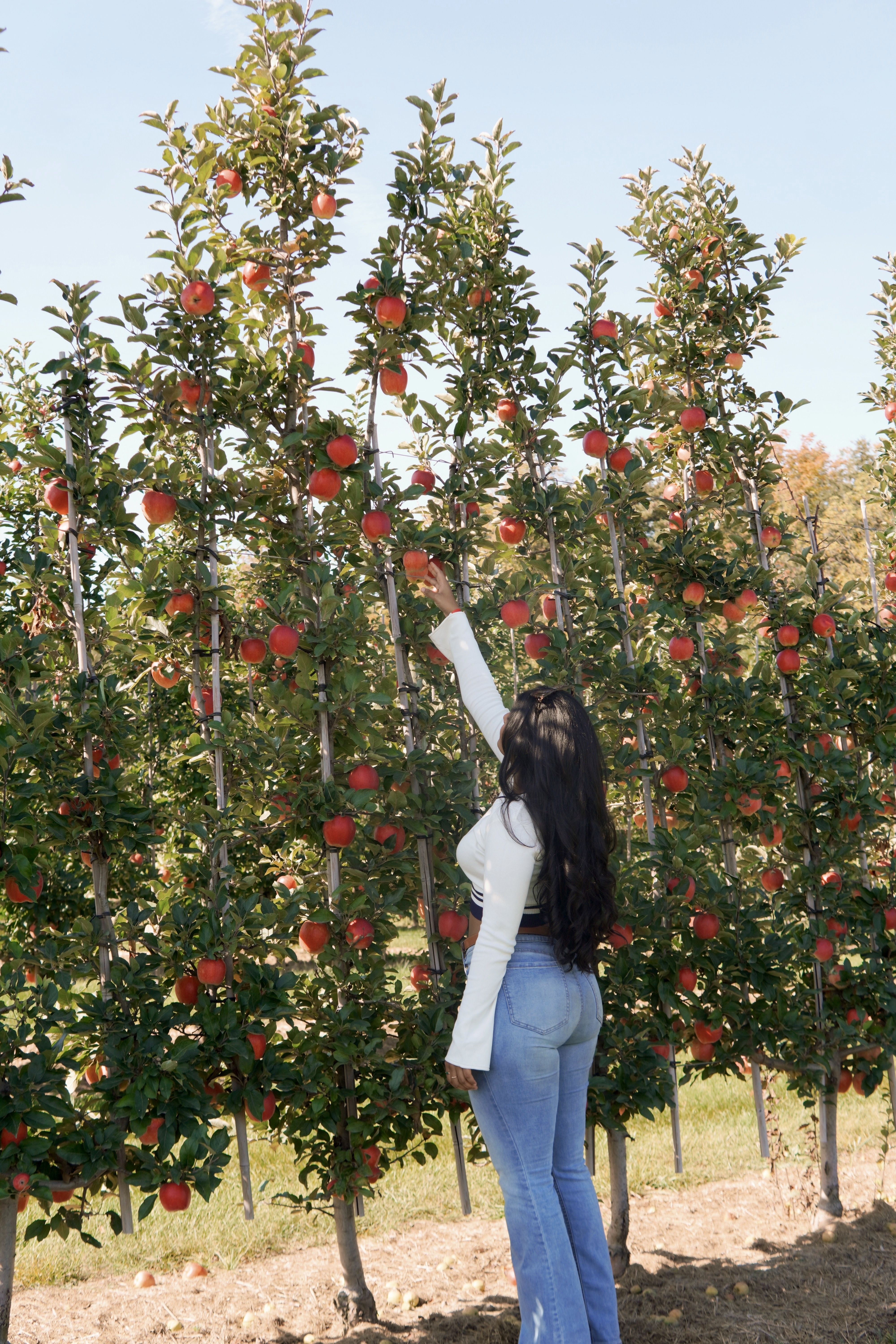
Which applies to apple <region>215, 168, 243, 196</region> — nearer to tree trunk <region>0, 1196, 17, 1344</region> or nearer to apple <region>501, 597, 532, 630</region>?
apple <region>501, 597, 532, 630</region>

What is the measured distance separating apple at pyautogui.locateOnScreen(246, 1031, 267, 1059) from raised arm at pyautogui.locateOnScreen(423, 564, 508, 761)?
38.9 inches

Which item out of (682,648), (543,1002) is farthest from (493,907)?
(682,648)

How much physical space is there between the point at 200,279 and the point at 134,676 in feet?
5.93

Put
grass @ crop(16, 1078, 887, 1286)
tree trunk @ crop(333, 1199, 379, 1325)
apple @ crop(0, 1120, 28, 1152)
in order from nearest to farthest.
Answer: apple @ crop(0, 1120, 28, 1152) < tree trunk @ crop(333, 1199, 379, 1325) < grass @ crop(16, 1078, 887, 1286)

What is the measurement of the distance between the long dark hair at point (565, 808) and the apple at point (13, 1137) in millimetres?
1343

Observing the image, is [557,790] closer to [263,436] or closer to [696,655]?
[263,436]

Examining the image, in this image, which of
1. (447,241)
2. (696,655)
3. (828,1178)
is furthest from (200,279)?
(828,1178)

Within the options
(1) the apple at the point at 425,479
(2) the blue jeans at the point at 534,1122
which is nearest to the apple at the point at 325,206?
(1) the apple at the point at 425,479

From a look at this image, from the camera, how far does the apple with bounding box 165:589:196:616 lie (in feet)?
9.46

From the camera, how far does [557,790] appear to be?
7.06ft

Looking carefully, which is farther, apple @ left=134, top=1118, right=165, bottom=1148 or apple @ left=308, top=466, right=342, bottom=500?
apple @ left=308, top=466, right=342, bottom=500

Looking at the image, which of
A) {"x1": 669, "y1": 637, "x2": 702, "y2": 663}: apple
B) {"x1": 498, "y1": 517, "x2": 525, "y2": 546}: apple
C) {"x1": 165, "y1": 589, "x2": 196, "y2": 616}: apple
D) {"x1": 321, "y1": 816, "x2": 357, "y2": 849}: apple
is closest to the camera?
{"x1": 321, "y1": 816, "x2": 357, "y2": 849}: apple

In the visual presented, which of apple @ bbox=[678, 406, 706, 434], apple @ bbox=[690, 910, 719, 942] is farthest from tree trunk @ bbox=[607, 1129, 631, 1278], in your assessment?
apple @ bbox=[678, 406, 706, 434]

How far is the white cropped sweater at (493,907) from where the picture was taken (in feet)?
6.71
